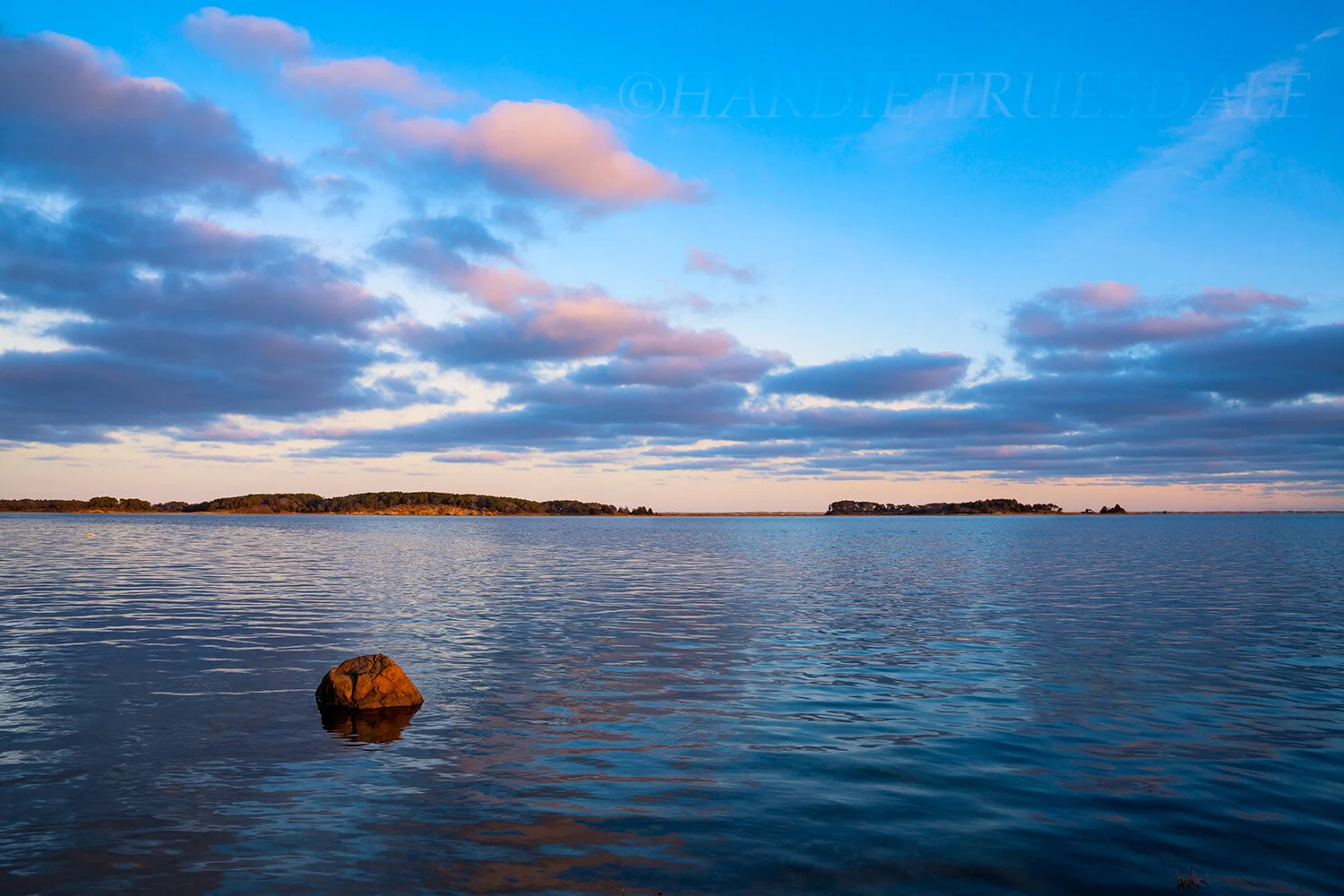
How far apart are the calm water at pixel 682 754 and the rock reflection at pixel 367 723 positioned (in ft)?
0.51

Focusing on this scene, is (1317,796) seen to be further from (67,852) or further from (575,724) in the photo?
(67,852)

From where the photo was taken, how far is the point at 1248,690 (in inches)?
914

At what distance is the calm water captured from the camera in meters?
12.1

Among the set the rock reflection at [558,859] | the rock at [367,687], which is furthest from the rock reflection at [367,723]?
the rock reflection at [558,859]

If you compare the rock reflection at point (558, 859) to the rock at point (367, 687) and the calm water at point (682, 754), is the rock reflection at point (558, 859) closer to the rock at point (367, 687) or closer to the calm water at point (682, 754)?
the calm water at point (682, 754)

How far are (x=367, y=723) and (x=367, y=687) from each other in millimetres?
1208

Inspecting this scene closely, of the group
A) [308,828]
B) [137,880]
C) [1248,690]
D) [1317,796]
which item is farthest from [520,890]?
[1248,690]

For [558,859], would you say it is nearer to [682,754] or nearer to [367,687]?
[682,754]

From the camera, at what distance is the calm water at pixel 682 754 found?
12117mm

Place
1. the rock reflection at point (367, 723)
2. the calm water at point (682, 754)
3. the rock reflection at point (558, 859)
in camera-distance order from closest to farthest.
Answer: the rock reflection at point (558, 859), the calm water at point (682, 754), the rock reflection at point (367, 723)

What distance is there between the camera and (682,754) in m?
17.4

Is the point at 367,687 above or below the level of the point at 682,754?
above

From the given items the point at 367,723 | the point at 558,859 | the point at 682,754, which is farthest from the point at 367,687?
the point at 558,859

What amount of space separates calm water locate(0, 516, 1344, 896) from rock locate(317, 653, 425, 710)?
65 cm
